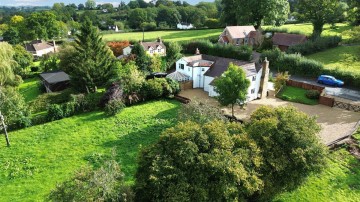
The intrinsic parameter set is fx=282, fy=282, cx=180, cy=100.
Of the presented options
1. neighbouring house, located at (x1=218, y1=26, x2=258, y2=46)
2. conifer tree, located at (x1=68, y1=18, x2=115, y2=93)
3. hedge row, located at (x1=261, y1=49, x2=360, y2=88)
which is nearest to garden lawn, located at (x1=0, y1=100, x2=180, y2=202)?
conifer tree, located at (x1=68, y1=18, x2=115, y2=93)

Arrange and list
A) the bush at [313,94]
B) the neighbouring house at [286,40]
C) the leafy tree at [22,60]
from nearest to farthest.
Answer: the bush at [313,94]
the leafy tree at [22,60]
the neighbouring house at [286,40]

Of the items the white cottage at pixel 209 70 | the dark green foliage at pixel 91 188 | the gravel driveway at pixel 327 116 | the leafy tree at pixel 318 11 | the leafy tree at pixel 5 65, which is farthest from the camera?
the leafy tree at pixel 318 11

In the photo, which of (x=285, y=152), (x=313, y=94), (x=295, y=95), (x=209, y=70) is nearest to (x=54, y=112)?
(x=209, y=70)

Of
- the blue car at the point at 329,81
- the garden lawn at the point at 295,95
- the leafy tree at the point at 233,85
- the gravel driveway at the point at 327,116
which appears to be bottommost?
the gravel driveway at the point at 327,116

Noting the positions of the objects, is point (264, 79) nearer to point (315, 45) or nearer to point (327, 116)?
point (327, 116)

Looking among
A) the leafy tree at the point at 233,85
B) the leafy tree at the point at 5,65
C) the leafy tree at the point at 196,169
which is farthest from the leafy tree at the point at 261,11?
the leafy tree at the point at 196,169

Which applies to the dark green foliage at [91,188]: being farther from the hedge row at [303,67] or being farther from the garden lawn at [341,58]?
the garden lawn at [341,58]

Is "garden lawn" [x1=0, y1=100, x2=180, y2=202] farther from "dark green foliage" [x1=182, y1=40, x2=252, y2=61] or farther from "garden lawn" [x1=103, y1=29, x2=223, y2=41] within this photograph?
"garden lawn" [x1=103, y1=29, x2=223, y2=41]
